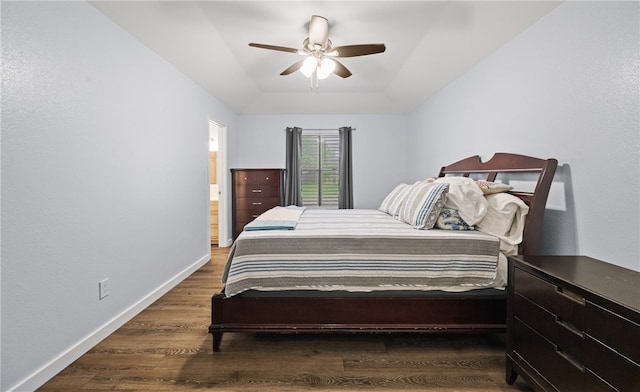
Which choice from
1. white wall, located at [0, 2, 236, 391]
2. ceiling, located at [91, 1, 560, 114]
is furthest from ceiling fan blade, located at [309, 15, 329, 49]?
white wall, located at [0, 2, 236, 391]

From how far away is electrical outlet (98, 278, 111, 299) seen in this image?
81.1 inches

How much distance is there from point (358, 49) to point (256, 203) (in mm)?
2982

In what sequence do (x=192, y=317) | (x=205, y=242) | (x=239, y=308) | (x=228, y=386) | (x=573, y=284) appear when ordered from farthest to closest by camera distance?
(x=205, y=242) → (x=192, y=317) → (x=239, y=308) → (x=228, y=386) → (x=573, y=284)

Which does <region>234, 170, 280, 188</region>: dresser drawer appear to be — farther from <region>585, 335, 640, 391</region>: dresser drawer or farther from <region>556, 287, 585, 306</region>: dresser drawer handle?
<region>585, 335, 640, 391</region>: dresser drawer

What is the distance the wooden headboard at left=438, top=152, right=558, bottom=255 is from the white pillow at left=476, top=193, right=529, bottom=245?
0.15 ft

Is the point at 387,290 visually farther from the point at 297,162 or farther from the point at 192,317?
the point at 297,162

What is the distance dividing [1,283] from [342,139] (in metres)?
4.51

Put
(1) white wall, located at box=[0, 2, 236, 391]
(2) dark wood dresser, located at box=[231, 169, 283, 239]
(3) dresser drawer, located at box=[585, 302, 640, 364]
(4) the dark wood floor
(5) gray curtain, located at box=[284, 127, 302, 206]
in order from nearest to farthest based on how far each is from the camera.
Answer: (3) dresser drawer, located at box=[585, 302, 640, 364], (1) white wall, located at box=[0, 2, 236, 391], (4) the dark wood floor, (2) dark wood dresser, located at box=[231, 169, 283, 239], (5) gray curtain, located at box=[284, 127, 302, 206]

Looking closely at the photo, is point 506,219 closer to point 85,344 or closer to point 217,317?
point 217,317

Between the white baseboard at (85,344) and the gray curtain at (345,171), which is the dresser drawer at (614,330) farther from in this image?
the gray curtain at (345,171)

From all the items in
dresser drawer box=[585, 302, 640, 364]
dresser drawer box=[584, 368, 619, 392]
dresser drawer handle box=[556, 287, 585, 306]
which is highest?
dresser drawer handle box=[556, 287, 585, 306]

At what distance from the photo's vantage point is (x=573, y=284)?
1214 mm

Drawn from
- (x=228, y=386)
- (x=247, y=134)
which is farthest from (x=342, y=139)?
(x=228, y=386)

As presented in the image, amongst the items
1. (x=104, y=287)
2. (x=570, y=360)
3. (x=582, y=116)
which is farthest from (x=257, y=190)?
(x=570, y=360)
